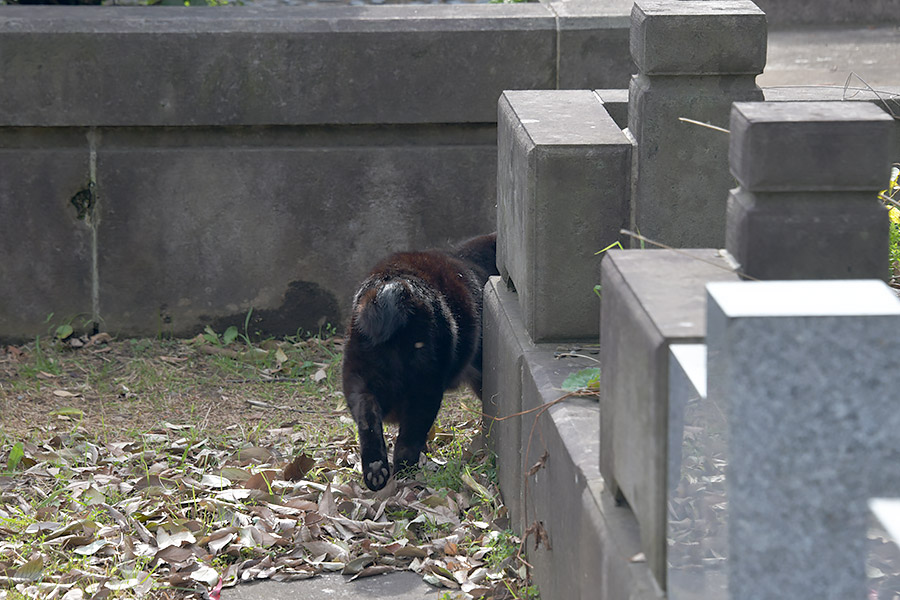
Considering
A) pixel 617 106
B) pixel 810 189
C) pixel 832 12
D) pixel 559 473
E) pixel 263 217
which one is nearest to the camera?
pixel 810 189

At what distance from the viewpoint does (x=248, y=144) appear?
21.1 ft

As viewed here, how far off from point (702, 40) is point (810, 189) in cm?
156

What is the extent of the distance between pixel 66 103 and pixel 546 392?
3.84m

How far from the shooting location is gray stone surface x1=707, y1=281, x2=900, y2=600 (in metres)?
1.82

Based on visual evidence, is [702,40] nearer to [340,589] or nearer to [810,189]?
[810,189]

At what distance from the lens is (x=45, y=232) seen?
6.39 metres

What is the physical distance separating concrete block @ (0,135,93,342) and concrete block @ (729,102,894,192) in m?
4.82

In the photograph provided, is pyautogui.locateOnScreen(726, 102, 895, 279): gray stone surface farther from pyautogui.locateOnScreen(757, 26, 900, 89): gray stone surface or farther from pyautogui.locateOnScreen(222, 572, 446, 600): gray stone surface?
pyautogui.locateOnScreen(757, 26, 900, 89): gray stone surface

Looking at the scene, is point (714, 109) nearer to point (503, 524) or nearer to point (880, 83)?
point (503, 524)

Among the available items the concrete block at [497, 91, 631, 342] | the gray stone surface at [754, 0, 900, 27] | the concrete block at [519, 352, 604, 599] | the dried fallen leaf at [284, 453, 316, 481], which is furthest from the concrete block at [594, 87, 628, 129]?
the gray stone surface at [754, 0, 900, 27]

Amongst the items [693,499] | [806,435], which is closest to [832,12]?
[693,499]

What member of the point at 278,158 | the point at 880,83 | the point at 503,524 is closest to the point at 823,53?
the point at 880,83

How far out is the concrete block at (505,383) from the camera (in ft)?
13.1

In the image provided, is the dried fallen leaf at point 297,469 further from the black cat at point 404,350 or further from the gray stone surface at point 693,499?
the gray stone surface at point 693,499
